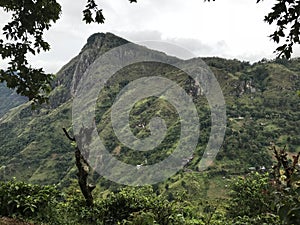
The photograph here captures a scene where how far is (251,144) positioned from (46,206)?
132379 millimetres

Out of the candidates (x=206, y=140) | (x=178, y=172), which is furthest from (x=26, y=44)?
(x=206, y=140)

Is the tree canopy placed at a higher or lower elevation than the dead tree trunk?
higher

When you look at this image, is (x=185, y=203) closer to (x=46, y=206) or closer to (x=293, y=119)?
(x=46, y=206)

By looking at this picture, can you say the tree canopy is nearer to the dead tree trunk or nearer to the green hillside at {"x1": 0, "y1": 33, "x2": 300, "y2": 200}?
the dead tree trunk

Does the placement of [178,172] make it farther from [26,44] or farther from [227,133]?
[26,44]

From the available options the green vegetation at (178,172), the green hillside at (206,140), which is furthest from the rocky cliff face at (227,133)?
the green vegetation at (178,172)

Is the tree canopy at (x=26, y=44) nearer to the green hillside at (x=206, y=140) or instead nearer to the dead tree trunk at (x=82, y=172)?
the dead tree trunk at (x=82, y=172)

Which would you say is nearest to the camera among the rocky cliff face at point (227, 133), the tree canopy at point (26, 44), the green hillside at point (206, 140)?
the tree canopy at point (26, 44)

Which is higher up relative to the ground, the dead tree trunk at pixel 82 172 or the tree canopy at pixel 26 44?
the tree canopy at pixel 26 44

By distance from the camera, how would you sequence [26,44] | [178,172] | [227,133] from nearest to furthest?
[26,44] < [178,172] < [227,133]

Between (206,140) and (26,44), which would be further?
(206,140)

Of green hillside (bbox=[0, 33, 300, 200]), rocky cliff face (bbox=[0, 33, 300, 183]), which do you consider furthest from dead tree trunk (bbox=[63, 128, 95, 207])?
rocky cliff face (bbox=[0, 33, 300, 183])

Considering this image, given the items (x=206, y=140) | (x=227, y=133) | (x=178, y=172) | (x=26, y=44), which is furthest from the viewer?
(x=227, y=133)

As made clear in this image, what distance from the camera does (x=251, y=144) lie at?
13500 cm
